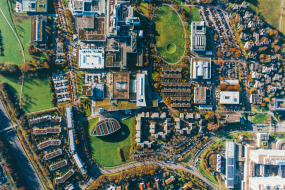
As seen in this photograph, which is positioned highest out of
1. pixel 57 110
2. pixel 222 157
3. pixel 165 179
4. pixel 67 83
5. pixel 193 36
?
pixel 193 36

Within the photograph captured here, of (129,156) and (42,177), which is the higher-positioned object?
(129,156)

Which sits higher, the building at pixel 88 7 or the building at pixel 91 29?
the building at pixel 88 7

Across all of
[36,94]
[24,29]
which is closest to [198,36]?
Result: [36,94]

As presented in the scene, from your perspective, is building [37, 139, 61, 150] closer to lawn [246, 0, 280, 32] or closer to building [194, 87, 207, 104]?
building [194, 87, 207, 104]

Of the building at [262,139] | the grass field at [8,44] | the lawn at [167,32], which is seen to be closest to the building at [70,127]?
the grass field at [8,44]

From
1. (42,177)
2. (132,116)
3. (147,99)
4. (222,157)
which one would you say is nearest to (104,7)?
(147,99)

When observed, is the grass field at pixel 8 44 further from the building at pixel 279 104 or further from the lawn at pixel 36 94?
the building at pixel 279 104

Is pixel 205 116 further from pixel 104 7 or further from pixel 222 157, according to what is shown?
pixel 104 7
